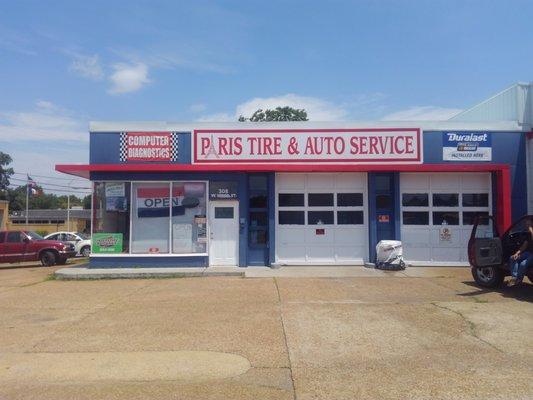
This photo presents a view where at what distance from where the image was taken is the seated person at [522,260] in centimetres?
1162

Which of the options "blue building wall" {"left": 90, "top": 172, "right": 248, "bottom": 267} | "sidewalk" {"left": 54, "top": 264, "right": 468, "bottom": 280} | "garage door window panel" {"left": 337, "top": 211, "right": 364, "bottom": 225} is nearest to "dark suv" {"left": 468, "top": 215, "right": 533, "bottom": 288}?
"sidewalk" {"left": 54, "top": 264, "right": 468, "bottom": 280}

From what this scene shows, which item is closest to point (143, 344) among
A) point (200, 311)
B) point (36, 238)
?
point (200, 311)

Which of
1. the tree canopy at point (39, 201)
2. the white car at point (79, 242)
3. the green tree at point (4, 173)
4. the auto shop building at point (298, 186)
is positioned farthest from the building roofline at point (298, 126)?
the green tree at point (4, 173)

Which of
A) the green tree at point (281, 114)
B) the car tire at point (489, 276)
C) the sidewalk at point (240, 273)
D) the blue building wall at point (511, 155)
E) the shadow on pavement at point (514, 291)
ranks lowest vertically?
the shadow on pavement at point (514, 291)

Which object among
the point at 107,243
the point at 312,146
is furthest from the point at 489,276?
the point at 107,243

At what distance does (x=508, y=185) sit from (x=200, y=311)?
11442mm

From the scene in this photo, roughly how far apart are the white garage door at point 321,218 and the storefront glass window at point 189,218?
2449 mm

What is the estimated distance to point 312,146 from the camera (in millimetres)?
17438

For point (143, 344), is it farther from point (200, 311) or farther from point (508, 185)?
point (508, 185)

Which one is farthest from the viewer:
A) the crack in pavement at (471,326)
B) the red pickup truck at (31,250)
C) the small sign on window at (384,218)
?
the red pickup truck at (31,250)

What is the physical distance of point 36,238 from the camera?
80.4 ft

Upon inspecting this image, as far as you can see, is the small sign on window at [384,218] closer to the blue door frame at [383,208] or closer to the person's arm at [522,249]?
the blue door frame at [383,208]

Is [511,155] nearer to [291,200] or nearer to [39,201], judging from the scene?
[291,200]

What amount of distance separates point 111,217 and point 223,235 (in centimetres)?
372
